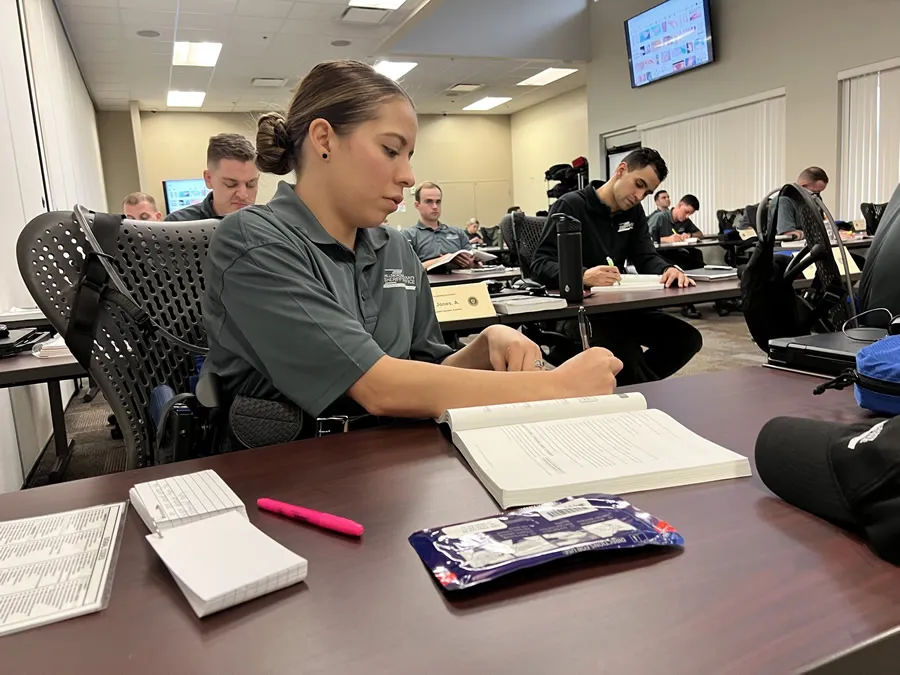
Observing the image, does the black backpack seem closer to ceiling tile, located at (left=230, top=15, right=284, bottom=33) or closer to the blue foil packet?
the blue foil packet

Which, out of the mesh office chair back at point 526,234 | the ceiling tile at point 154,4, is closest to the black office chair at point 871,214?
the mesh office chair back at point 526,234

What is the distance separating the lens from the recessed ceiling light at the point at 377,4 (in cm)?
633

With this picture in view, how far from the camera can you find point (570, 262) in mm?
2027

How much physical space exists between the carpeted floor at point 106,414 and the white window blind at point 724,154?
208 cm

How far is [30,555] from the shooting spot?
1.90 feet

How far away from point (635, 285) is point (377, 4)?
5.32m

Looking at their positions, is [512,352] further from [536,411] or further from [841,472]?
[841,472]

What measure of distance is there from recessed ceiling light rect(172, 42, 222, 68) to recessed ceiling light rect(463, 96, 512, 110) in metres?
4.79

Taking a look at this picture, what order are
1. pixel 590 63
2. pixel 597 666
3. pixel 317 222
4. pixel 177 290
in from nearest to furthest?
pixel 597 666, pixel 317 222, pixel 177 290, pixel 590 63

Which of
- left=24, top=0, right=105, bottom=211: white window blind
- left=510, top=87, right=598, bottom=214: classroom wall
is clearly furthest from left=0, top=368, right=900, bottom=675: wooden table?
left=510, top=87, right=598, bottom=214: classroom wall

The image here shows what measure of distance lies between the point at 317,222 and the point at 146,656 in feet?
2.63

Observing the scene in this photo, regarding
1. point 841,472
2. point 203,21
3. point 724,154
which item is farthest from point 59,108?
point 724,154

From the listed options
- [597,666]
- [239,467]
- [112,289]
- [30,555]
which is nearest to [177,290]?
[112,289]

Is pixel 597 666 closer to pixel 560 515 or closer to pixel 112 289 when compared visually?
pixel 560 515
